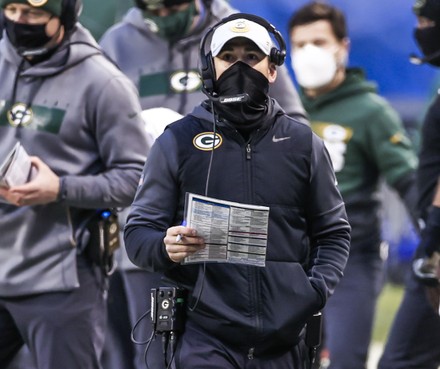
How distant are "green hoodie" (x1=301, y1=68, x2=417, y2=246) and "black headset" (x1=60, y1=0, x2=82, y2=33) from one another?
227 cm

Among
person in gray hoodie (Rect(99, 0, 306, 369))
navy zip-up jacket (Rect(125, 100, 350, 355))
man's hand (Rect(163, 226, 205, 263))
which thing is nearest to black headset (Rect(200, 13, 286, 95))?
navy zip-up jacket (Rect(125, 100, 350, 355))

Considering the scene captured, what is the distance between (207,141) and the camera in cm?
613

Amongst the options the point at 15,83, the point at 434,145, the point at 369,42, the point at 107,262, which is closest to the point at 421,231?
the point at 434,145

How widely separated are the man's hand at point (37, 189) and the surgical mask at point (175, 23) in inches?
48.9

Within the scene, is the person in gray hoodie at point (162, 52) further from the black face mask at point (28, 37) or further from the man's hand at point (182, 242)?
the man's hand at point (182, 242)

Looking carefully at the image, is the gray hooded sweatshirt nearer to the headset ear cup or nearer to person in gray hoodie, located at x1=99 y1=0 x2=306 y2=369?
person in gray hoodie, located at x1=99 y1=0 x2=306 y2=369

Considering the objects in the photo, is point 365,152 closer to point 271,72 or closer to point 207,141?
point 271,72

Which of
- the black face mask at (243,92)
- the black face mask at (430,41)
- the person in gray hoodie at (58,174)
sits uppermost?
the black face mask at (243,92)

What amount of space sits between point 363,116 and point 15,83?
2.68m

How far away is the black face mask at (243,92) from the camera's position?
20.0ft

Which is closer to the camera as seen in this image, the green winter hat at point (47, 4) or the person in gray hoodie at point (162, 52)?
the green winter hat at point (47, 4)

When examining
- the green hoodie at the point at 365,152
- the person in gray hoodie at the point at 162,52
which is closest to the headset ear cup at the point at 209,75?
the person in gray hoodie at the point at 162,52

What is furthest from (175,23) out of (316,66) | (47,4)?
(316,66)

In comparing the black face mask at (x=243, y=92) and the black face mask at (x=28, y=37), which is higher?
the black face mask at (x=243, y=92)
